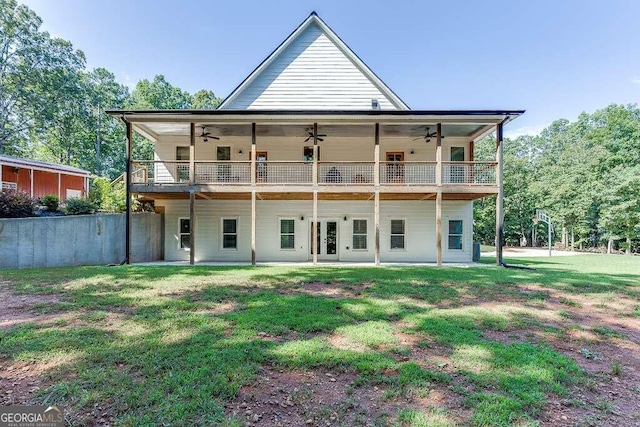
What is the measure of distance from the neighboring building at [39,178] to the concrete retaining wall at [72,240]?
768 cm

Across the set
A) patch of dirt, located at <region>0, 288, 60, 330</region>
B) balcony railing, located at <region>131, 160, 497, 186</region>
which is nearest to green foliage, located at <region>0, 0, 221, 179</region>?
balcony railing, located at <region>131, 160, 497, 186</region>

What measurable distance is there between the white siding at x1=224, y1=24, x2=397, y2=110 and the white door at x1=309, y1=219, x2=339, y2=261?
5.85 meters

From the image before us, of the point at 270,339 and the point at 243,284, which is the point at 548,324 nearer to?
the point at 270,339

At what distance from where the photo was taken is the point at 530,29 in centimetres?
1886

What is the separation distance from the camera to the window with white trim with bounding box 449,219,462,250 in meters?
14.6

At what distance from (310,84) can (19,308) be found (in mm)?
13855

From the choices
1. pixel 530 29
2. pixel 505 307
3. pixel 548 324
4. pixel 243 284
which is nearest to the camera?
pixel 548 324

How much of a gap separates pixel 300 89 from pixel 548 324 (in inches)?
550

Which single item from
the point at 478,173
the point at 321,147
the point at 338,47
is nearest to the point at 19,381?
the point at 321,147

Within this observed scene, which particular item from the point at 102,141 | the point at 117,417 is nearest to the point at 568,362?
the point at 117,417

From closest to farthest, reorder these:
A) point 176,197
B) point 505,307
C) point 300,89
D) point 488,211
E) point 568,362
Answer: point 568,362, point 505,307, point 176,197, point 300,89, point 488,211

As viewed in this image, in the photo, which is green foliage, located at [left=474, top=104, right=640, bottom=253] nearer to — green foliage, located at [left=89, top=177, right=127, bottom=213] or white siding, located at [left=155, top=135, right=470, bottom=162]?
white siding, located at [left=155, top=135, right=470, bottom=162]

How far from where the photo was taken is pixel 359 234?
14742 millimetres

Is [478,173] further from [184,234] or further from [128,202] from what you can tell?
[128,202]
